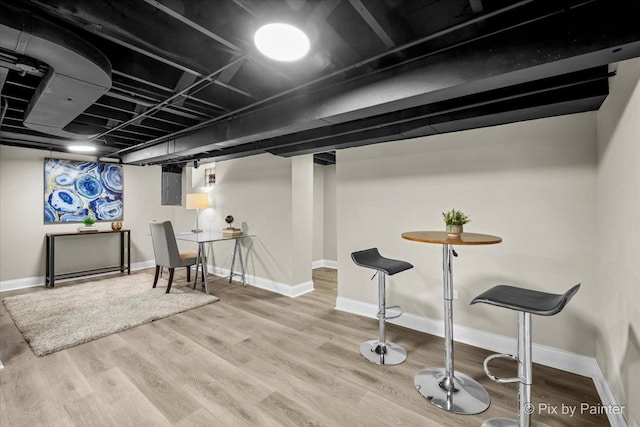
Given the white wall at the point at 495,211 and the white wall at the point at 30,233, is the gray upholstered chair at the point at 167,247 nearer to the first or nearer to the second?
the white wall at the point at 30,233

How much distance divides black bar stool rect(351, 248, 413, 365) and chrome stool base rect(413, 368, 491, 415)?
299 mm

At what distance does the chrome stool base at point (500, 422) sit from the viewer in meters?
1.76

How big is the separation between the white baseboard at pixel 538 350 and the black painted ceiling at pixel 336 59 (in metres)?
1.94

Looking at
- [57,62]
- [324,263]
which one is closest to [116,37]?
[57,62]

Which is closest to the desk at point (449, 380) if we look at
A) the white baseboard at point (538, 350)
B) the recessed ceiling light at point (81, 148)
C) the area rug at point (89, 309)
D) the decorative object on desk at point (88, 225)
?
the white baseboard at point (538, 350)

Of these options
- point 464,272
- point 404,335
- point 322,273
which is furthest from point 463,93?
point 322,273

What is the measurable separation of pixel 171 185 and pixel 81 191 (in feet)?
4.81

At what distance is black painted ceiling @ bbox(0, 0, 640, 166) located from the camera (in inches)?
57.5

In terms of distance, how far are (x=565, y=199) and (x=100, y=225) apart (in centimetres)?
692

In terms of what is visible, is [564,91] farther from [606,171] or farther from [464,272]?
[464,272]

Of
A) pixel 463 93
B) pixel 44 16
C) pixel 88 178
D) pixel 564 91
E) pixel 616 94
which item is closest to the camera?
pixel 44 16

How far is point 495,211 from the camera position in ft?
8.75

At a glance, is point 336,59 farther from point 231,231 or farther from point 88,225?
point 88,225

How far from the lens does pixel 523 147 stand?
2518 mm
